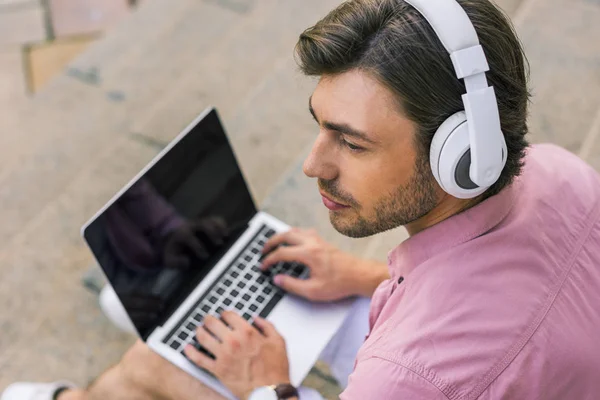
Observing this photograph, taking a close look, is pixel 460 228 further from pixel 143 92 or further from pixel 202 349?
pixel 143 92

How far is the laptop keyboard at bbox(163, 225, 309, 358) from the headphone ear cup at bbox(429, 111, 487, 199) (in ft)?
2.26

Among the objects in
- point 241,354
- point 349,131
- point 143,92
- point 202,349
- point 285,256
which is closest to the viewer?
point 349,131

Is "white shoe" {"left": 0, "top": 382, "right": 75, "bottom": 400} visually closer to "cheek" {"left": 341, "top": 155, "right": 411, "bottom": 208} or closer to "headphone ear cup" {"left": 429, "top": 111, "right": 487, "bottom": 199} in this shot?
"cheek" {"left": 341, "top": 155, "right": 411, "bottom": 208}

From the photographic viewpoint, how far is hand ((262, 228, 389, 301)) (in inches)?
66.1

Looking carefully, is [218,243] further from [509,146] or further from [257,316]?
[509,146]

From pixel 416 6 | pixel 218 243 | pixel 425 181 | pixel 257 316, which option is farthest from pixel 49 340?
pixel 416 6

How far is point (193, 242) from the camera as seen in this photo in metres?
1.81

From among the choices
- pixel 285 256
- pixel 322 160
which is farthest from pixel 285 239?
pixel 322 160

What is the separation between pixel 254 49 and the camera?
3.32 m

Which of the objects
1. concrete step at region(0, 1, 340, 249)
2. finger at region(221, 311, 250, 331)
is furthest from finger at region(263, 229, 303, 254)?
concrete step at region(0, 1, 340, 249)

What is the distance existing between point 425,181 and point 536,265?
9.8 inches

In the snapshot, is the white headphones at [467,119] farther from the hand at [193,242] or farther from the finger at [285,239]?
the hand at [193,242]

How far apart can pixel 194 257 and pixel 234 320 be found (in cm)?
26

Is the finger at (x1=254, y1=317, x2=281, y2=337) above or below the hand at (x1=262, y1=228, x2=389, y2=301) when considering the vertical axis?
below
